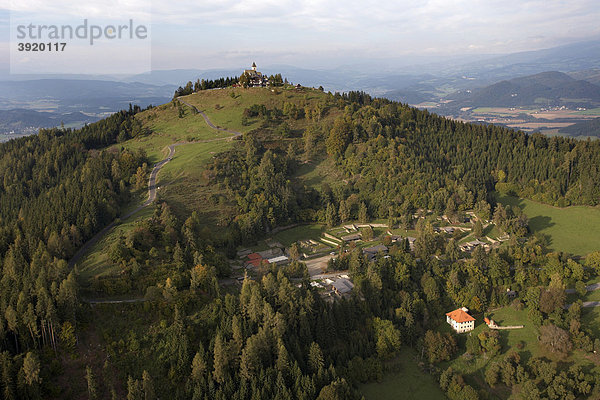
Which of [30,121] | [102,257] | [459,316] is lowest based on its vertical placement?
[459,316]

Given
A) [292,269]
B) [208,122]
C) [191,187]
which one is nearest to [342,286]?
[292,269]

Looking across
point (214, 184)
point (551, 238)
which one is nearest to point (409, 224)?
point (551, 238)

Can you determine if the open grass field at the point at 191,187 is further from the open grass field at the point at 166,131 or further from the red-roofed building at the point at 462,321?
the red-roofed building at the point at 462,321

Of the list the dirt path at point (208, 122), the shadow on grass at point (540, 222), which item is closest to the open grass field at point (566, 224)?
the shadow on grass at point (540, 222)

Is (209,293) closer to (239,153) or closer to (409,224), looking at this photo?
(409,224)

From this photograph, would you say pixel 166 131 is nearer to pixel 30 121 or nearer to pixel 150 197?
pixel 150 197

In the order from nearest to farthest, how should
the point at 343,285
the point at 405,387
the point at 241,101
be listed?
the point at 405,387 → the point at 343,285 → the point at 241,101

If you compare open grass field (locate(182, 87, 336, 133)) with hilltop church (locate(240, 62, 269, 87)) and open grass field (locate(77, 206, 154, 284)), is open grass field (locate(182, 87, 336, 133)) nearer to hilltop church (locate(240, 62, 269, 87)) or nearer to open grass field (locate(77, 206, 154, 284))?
hilltop church (locate(240, 62, 269, 87))
